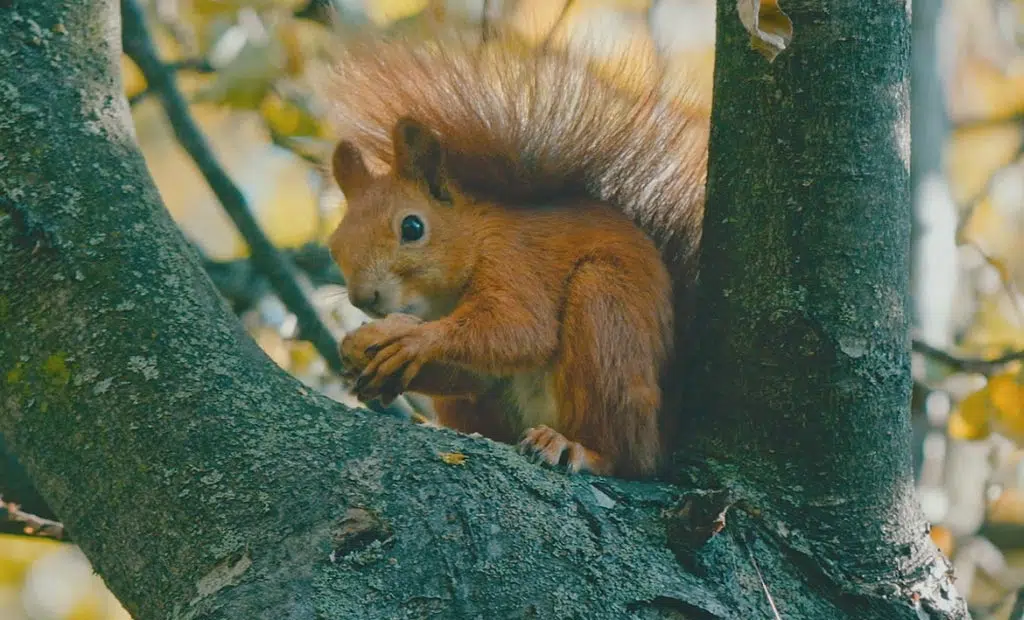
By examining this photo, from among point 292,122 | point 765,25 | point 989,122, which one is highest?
point 989,122

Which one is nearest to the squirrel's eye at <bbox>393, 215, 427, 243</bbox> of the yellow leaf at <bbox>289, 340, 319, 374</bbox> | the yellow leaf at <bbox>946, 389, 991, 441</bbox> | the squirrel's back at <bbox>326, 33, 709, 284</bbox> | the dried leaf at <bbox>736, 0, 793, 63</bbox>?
the squirrel's back at <bbox>326, 33, 709, 284</bbox>

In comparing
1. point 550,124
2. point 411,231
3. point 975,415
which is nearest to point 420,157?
point 411,231

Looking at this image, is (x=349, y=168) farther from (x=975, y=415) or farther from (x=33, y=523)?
(x=975, y=415)

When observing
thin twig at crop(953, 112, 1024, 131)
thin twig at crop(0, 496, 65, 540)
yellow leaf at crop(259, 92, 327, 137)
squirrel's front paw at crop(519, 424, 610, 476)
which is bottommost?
thin twig at crop(0, 496, 65, 540)

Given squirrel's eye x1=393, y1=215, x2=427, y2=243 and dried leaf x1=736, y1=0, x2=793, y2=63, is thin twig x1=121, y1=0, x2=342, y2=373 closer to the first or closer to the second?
squirrel's eye x1=393, y1=215, x2=427, y2=243

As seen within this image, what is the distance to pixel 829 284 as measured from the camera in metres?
2.14

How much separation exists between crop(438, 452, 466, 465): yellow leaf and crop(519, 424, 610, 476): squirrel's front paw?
506mm

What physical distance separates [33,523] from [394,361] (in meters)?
0.84

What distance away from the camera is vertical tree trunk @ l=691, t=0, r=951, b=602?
2113mm

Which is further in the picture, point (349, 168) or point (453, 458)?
point (349, 168)

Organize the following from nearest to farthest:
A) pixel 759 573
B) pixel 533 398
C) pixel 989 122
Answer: pixel 759 573 < pixel 533 398 < pixel 989 122

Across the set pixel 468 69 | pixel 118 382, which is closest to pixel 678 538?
pixel 118 382

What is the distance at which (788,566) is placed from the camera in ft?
6.97

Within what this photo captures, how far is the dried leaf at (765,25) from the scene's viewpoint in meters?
1.53
